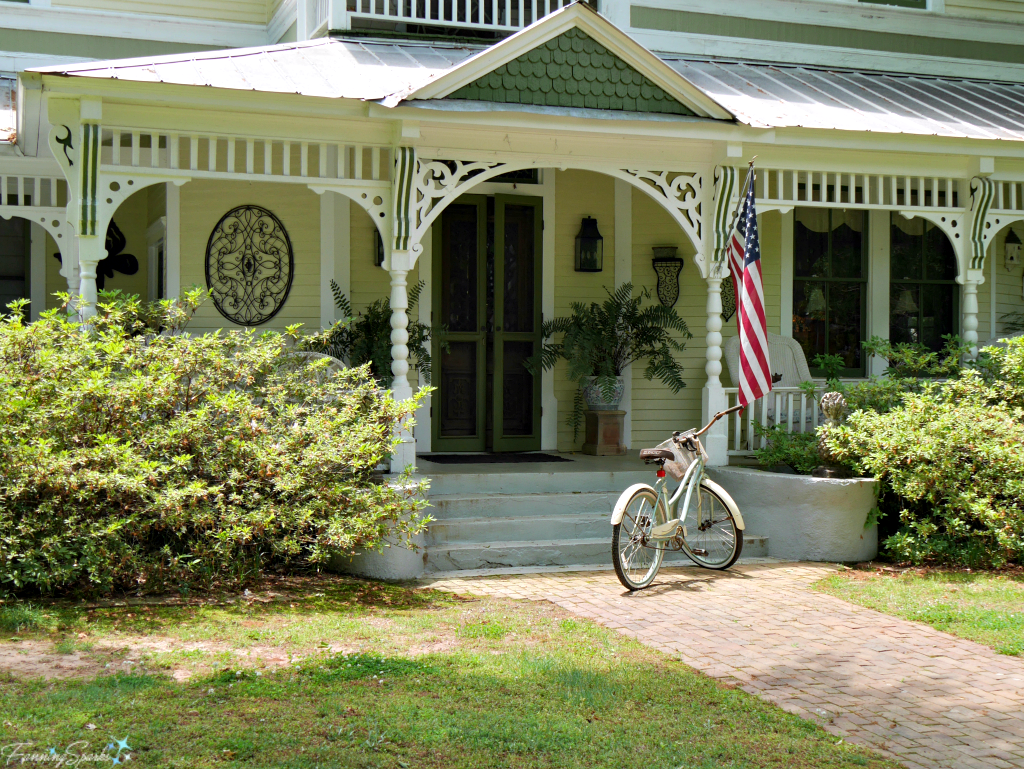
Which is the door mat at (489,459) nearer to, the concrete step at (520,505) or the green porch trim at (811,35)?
the concrete step at (520,505)

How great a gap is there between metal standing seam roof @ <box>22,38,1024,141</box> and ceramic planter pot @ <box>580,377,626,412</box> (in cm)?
280

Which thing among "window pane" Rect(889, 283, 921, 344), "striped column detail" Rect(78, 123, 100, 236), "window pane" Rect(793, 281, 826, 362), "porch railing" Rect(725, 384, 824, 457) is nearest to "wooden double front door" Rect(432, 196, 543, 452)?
"porch railing" Rect(725, 384, 824, 457)

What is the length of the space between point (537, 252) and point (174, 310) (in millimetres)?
3826

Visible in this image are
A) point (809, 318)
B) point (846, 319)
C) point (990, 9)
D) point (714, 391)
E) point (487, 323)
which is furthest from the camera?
point (990, 9)

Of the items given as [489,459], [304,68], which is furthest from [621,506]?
[304,68]

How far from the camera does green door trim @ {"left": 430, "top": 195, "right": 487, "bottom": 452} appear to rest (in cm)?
984

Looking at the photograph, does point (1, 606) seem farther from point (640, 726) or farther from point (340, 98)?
point (340, 98)

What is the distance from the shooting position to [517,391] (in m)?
10.1

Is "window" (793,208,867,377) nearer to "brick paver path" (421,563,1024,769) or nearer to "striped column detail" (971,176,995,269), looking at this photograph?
"striped column detail" (971,176,995,269)

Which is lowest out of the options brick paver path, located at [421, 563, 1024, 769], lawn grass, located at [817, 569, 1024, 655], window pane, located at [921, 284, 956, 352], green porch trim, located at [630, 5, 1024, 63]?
brick paver path, located at [421, 563, 1024, 769]

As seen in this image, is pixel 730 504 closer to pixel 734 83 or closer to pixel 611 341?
pixel 611 341

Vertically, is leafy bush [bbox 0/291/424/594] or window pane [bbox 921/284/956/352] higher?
window pane [bbox 921/284/956/352]

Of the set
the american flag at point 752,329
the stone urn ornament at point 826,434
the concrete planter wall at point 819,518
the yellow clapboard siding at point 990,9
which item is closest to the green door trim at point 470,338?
the american flag at point 752,329

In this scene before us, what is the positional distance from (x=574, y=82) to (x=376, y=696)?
5.46 meters
